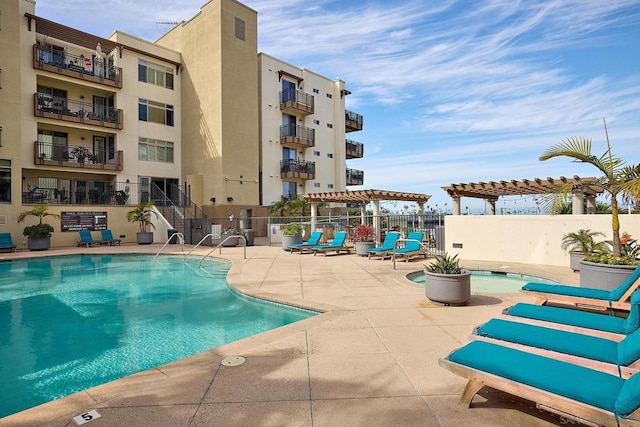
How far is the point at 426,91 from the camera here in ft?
61.1

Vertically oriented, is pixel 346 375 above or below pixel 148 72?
below

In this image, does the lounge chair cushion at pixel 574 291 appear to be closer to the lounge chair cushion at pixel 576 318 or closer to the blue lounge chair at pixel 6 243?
the lounge chair cushion at pixel 576 318

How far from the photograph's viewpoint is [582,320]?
13.0 feet

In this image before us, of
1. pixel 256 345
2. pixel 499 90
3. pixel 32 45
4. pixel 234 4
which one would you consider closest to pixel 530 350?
pixel 256 345

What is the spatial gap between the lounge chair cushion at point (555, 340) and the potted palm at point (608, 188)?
386 centimetres

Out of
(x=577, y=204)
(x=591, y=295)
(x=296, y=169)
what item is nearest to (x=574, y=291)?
(x=591, y=295)

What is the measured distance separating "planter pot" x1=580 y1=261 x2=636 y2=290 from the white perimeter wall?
4853 mm

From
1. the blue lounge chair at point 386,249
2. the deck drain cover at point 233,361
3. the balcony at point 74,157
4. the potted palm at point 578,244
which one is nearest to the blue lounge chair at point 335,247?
the blue lounge chair at point 386,249

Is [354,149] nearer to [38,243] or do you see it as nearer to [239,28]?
[239,28]

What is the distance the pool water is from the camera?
8969 millimetres

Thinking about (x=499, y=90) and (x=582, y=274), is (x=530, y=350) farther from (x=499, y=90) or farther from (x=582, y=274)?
(x=499, y=90)

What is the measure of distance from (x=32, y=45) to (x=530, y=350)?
27253 millimetres

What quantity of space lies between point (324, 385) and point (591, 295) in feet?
14.2

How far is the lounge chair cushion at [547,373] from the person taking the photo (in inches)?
94.9
